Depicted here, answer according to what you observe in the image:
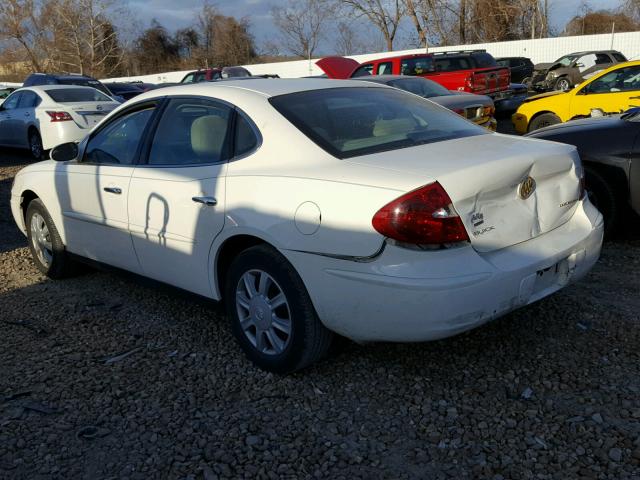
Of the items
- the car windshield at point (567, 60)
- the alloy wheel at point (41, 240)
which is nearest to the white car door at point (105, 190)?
the alloy wheel at point (41, 240)

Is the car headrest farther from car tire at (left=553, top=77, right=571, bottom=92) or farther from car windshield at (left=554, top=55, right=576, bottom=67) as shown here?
car windshield at (left=554, top=55, right=576, bottom=67)

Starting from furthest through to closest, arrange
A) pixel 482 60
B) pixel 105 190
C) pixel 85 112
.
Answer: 1. pixel 482 60
2. pixel 85 112
3. pixel 105 190

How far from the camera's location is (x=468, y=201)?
2.85 m

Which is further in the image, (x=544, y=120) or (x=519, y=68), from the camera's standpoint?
(x=519, y=68)

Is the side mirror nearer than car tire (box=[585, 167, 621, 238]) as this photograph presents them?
Yes

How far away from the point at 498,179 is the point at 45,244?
151 inches

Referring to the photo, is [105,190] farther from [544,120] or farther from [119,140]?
[544,120]

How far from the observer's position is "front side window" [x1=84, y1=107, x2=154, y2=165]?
13.8 ft

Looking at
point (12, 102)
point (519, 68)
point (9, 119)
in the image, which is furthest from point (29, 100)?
point (519, 68)

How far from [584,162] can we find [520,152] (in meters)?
2.41

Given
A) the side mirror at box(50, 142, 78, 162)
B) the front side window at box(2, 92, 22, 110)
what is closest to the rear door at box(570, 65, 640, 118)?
the side mirror at box(50, 142, 78, 162)

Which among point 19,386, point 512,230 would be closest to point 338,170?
point 512,230

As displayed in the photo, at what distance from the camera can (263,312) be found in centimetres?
336

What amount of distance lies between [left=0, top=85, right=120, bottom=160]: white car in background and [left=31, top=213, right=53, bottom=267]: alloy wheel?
20.9 feet
